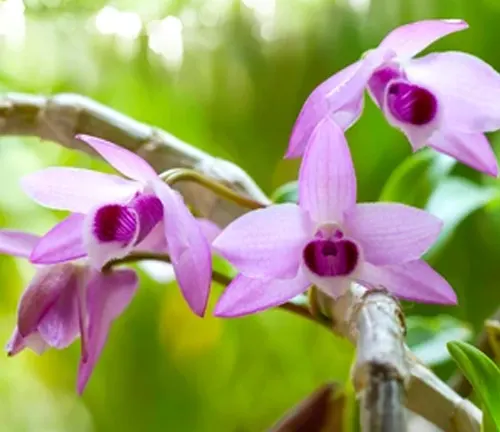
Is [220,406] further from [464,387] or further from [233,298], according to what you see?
[233,298]

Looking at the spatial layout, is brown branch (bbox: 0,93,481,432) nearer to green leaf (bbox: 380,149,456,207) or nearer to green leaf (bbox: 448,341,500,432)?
green leaf (bbox: 448,341,500,432)

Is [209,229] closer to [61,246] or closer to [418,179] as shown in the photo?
[61,246]

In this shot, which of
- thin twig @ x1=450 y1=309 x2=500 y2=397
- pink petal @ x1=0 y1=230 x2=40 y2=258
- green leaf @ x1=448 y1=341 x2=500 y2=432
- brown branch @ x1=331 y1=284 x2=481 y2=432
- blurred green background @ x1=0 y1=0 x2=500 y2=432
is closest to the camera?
brown branch @ x1=331 y1=284 x2=481 y2=432

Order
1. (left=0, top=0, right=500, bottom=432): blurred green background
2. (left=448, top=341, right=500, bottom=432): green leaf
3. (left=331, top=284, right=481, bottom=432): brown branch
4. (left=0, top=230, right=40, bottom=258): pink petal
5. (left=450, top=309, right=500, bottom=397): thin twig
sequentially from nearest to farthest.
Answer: (left=331, top=284, right=481, bottom=432): brown branch
(left=448, top=341, right=500, bottom=432): green leaf
(left=0, top=230, right=40, bottom=258): pink petal
(left=450, top=309, right=500, bottom=397): thin twig
(left=0, top=0, right=500, bottom=432): blurred green background

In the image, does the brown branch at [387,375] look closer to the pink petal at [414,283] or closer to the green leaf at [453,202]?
the pink petal at [414,283]

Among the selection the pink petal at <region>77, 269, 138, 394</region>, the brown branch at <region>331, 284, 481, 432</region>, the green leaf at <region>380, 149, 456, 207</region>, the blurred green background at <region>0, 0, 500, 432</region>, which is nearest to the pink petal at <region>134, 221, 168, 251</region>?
the pink petal at <region>77, 269, 138, 394</region>

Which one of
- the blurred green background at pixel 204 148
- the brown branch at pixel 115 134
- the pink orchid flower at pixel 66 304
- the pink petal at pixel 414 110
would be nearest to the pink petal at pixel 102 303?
the pink orchid flower at pixel 66 304

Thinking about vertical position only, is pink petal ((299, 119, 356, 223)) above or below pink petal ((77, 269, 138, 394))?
above
